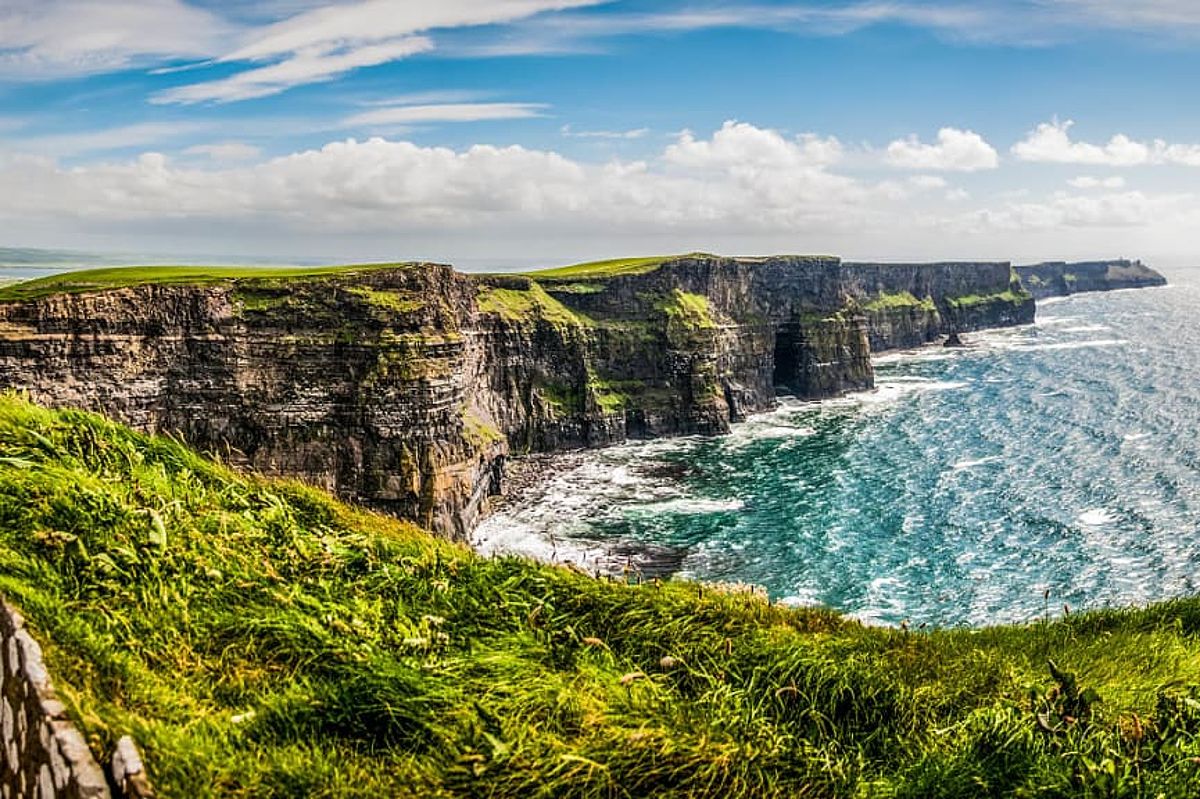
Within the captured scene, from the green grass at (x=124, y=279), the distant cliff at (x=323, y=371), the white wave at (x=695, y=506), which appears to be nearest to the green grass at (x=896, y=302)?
the distant cliff at (x=323, y=371)

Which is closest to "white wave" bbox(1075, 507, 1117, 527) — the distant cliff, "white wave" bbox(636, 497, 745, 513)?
"white wave" bbox(636, 497, 745, 513)

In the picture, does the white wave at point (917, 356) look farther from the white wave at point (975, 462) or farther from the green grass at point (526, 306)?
the green grass at point (526, 306)

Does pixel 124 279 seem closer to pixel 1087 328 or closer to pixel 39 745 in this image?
pixel 39 745

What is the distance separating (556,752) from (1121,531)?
198ft

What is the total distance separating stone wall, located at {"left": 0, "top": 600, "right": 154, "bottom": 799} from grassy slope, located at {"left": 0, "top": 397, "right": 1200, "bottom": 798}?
0.64 feet

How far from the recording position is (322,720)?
676 centimetres

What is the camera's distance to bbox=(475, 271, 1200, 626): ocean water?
154 ft

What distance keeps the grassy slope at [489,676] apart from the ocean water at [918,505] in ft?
62.1

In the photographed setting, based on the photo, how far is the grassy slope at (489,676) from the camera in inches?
241

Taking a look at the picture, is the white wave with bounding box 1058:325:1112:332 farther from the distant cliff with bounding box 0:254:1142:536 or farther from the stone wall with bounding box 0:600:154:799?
the stone wall with bounding box 0:600:154:799

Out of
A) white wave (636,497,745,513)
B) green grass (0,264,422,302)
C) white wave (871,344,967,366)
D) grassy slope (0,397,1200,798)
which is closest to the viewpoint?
grassy slope (0,397,1200,798)

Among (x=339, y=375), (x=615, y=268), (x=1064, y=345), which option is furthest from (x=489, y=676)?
(x=1064, y=345)

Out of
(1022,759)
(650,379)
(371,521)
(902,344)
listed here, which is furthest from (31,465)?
(902,344)

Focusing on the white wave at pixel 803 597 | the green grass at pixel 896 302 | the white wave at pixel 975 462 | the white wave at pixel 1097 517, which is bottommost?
the white wave at pixel 803 597
